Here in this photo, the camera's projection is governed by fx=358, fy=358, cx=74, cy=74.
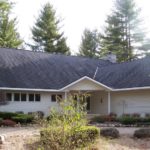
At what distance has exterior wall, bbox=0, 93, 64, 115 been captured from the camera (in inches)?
1033

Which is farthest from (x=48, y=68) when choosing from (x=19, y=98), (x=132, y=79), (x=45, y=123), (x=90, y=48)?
(x=90, y=48)

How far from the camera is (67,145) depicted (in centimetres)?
910

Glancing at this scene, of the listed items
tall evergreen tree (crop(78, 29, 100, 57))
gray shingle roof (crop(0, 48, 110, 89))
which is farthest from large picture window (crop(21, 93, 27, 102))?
tall evergreen tree (crop(78, 29, 100, 57))

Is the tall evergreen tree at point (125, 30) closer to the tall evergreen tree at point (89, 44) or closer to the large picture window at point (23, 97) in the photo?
the tall evergreen tree at point (89, 44)

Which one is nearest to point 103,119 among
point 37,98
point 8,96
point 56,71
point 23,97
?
point 37,98

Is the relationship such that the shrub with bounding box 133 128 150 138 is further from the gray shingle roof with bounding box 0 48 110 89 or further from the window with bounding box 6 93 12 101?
the window with bounding box 6 93 12 101

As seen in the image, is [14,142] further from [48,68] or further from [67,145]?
[48,68]

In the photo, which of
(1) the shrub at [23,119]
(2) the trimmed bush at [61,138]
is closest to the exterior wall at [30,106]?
(1) the shrub at [23,119]

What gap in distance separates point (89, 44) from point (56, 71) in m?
27.0

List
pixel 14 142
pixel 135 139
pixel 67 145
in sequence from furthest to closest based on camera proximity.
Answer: pixel 135 139
pixel 14 142
pixel 67 145

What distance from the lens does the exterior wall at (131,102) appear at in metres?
26.3

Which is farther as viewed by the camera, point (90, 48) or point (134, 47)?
point (90, 48)

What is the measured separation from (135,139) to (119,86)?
41.0 feet

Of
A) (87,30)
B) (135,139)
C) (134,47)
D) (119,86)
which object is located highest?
(87,30)
